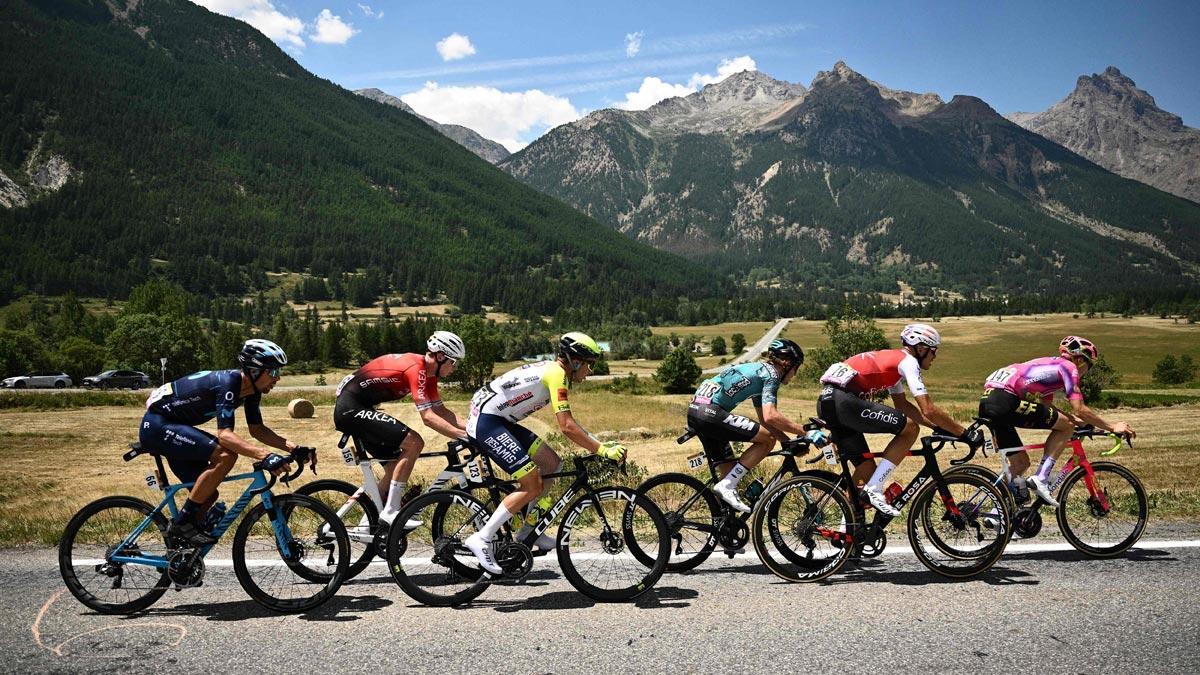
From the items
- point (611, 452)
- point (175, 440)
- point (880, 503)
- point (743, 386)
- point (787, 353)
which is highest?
point (787, 353)

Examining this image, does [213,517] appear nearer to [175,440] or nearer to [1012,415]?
[175,440]

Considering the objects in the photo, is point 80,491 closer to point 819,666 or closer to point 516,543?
point 516,543

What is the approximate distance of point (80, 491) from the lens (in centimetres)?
2181

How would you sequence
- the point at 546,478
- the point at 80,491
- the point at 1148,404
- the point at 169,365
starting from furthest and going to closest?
1. the point at 169,365
2. the point at 1148,404
3. the point at 80,491
4. the point at 546,478

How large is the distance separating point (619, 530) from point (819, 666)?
2745 mm

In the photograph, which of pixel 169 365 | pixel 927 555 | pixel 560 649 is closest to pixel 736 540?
pixel 927 555

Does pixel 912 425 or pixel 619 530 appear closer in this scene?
pixel 619 530

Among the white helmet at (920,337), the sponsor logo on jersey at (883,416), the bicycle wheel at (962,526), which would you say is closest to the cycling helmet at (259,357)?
the sponsor logo on jersey at (883,416)

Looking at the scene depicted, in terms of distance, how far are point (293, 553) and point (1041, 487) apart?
8604mm

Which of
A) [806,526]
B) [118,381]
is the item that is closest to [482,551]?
[806,526]

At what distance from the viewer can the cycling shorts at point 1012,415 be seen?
8945 mm

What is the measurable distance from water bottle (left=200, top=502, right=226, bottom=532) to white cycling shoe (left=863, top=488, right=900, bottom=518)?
23.0 ft

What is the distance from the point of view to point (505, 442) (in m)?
7.57

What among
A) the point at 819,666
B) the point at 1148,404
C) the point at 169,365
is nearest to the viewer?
the point at 819,666
